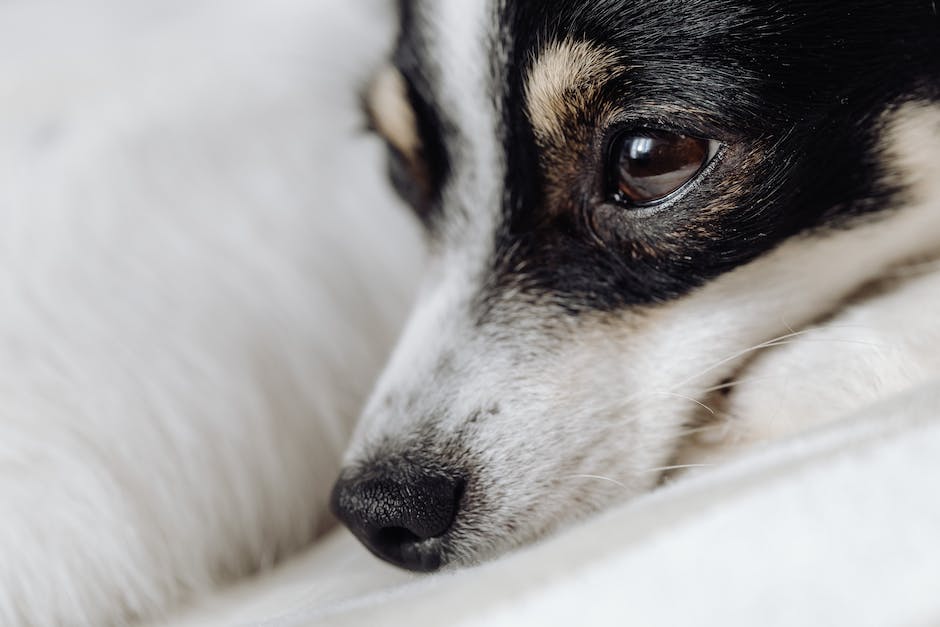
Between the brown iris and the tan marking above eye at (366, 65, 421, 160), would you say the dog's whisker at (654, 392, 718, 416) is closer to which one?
the brown iris

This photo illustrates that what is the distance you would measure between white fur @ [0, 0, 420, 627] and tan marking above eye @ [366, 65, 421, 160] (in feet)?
0.44

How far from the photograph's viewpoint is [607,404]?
82cm

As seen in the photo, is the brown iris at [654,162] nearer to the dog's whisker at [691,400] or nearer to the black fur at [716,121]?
the black fur at [716,121]

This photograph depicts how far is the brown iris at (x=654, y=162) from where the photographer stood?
76 cm

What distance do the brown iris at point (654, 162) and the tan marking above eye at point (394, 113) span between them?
0.91 feet

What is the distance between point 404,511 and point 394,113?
18.3 inches

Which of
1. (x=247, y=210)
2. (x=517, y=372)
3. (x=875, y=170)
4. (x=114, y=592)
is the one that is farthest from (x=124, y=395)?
(x=875, y=170)

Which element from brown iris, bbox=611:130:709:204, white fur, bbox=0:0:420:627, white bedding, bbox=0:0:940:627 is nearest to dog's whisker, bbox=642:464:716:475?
white bedding, bbox=0:0:940:627

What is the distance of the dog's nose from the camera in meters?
0.78

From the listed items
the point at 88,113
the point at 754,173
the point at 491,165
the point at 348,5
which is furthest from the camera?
the point at 348,5

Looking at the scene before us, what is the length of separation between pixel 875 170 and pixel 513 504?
43 centimetres

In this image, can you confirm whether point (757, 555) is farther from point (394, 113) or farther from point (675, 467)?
point (394, 113)

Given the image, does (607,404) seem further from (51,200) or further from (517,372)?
(51,200)

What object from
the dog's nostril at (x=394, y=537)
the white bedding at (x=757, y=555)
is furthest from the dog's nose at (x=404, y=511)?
the white bedding at (x=757, y=555)
